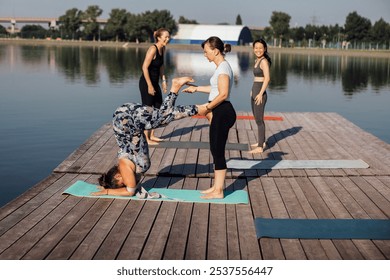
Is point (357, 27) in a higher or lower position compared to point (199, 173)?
higher

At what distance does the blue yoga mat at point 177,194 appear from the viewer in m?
6.09

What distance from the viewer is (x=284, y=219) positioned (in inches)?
217

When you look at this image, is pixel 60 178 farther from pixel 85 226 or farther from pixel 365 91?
pixel 365 91

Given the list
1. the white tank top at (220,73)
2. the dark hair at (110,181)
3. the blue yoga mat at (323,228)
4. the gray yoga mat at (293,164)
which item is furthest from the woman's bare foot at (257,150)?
the blue yoga mat at (323,228)

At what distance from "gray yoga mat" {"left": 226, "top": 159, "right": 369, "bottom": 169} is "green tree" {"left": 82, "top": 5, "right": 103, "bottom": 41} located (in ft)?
378

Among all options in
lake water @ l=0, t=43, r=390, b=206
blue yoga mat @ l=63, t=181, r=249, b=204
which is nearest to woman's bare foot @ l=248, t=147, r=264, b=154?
blue yoga mat @ l=63, t=181, r=249, b=204

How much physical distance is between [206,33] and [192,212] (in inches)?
4601

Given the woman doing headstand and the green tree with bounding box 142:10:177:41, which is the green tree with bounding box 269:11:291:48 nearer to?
the green tree with bounding box 142:10:177:41

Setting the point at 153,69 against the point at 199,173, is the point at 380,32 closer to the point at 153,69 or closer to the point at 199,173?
the point at 153,69

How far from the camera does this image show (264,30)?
374 feet

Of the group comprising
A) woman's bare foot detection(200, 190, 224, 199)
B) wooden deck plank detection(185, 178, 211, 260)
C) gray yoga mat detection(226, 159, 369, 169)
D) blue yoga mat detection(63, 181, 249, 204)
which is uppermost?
gray yoga mat detection(226, 159, 369, 169)

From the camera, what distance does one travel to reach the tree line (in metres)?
101

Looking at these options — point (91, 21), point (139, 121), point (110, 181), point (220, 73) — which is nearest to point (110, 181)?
point (110, 181)
